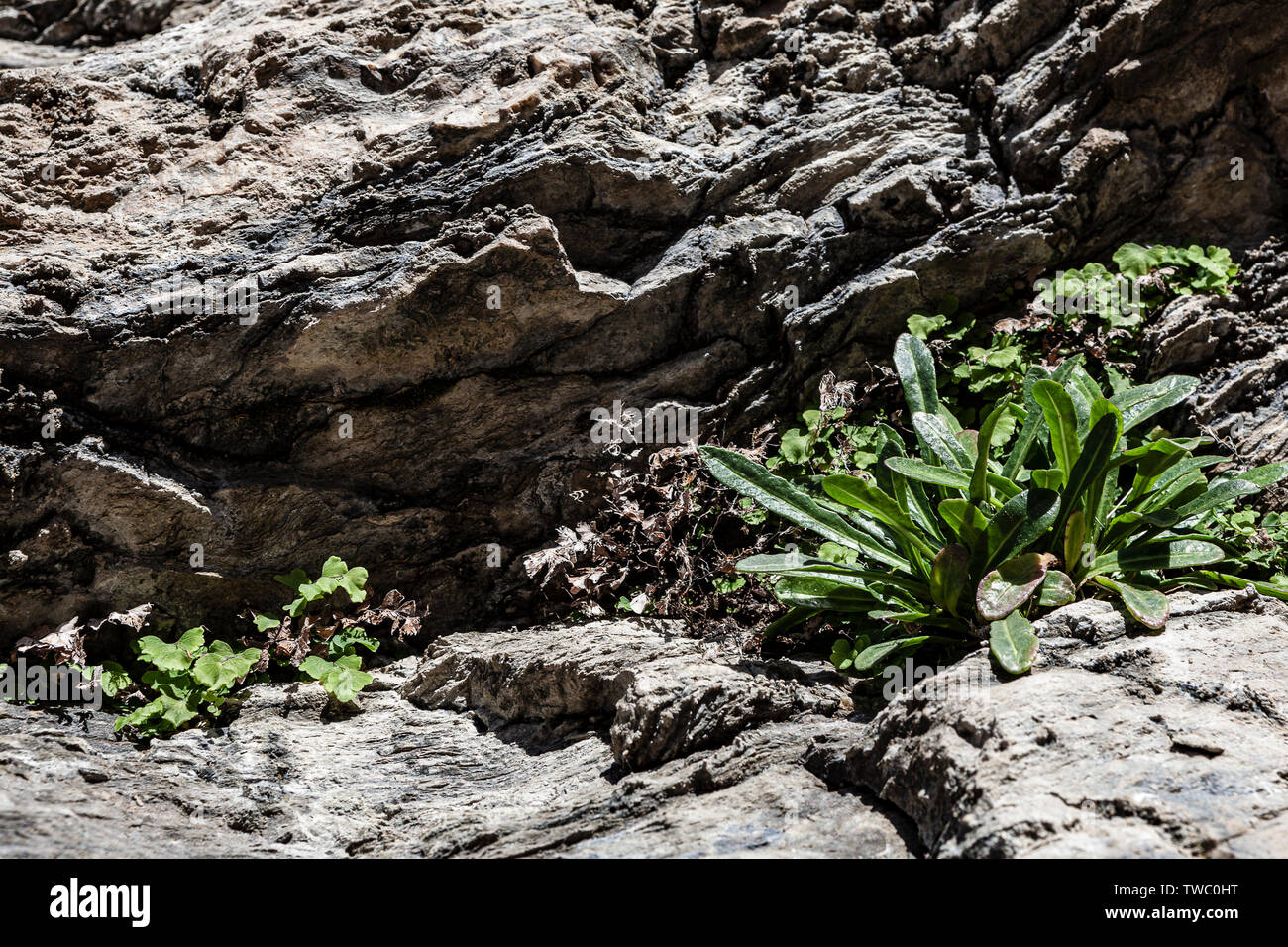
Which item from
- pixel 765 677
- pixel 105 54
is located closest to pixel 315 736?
pixel 765 677

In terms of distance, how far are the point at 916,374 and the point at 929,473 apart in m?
0.81

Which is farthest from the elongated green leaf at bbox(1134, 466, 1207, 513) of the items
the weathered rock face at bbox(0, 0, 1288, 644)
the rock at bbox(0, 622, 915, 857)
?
the weathered rock face at bbox(0, 0, 1288, 644)

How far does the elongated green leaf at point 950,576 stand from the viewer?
349 cm

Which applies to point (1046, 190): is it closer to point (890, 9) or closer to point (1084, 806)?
point (890, 9)

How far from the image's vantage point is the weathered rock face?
4609mm

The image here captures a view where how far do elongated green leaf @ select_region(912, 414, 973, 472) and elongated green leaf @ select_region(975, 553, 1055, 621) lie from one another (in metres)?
0.57

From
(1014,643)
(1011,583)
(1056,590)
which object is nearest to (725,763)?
(1014,643)

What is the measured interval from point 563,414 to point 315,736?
2.13m

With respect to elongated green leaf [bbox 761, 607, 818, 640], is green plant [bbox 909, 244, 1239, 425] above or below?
above

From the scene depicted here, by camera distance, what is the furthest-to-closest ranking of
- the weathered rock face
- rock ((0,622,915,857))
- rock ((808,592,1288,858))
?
the weathered rock face < rock ((0,622,915,857)) < rock ((808,592,1288,858))

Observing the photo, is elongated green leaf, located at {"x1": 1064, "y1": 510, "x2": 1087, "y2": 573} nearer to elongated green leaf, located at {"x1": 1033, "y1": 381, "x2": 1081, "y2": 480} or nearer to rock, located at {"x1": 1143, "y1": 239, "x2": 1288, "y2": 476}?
elongated green leaf, located at {"x1": 1033, "y1": 381, "x2": 1081, "y2": 480}

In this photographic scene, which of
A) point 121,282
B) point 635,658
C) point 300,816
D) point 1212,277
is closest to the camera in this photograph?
point 300,816

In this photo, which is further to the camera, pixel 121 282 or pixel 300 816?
pixel 121 282
